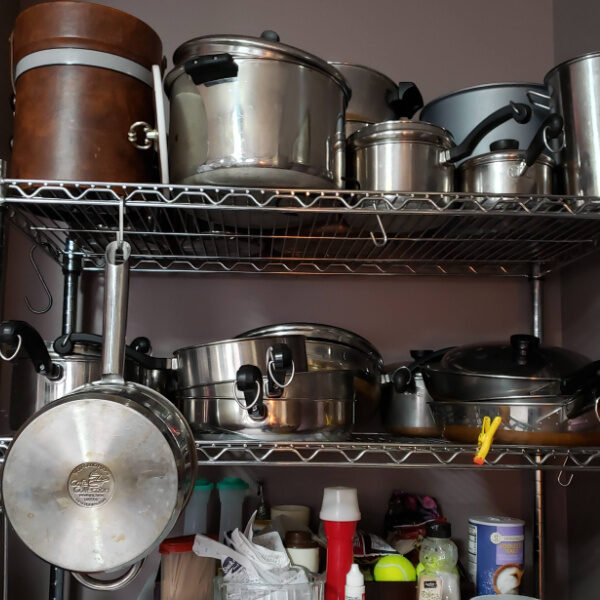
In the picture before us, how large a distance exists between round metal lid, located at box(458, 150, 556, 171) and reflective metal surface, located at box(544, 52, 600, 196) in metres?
0.03

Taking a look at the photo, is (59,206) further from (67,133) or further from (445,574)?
(445,574)

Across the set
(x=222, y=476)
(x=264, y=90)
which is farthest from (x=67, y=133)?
(x=222, y=476)

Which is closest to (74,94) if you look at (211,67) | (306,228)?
(211,67)

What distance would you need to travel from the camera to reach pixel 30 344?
2.84 ft

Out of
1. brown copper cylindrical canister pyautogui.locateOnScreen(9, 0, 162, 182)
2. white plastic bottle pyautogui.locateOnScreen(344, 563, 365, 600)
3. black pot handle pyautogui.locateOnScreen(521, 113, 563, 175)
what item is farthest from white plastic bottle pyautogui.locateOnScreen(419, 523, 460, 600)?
brown copper cylindrical canister pyautogui.locateOnScreen(9, 0, 162, 182)

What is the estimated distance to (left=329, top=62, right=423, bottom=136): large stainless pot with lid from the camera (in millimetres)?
1097

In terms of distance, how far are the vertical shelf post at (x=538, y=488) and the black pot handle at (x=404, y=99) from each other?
1.34 feet

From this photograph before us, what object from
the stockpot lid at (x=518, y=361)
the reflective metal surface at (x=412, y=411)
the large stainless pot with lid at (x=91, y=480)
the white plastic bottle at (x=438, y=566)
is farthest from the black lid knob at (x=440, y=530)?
the large stainless pot with lid at (x=91, y=480)

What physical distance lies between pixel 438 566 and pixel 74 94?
0.86m

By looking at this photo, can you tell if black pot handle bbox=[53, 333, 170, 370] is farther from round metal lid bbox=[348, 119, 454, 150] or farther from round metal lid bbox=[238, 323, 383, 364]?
round metal lid bbox=[348, 119, 454, 150]

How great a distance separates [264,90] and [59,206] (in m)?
0.34

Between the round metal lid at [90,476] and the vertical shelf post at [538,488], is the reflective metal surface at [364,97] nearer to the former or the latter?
the vertical shelf post at [538,488]

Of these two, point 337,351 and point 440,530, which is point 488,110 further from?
point 440,530

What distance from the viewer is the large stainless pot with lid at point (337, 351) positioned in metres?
1.00
